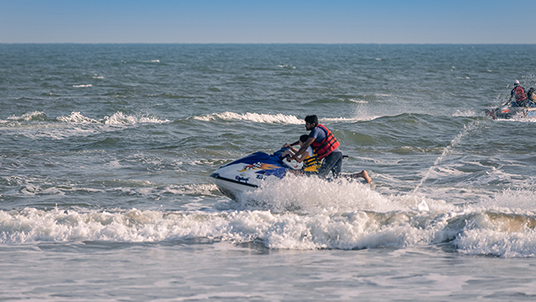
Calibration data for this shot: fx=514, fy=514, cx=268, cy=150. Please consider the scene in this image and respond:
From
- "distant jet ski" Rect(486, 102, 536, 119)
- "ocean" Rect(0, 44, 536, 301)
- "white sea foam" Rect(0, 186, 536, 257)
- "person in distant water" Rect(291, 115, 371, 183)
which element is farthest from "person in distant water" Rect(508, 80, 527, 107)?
"person in distant water" Rect(291, 115, 371, 183)

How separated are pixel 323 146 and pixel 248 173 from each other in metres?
1.30

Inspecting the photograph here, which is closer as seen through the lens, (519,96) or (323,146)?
(323,146)

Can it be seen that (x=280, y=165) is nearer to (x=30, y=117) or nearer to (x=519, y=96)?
(x=30, y=117)

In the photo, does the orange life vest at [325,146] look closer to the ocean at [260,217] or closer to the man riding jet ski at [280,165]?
the man riding jet ski at [280,165]

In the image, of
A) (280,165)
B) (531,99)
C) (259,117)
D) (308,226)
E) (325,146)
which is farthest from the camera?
(259,117)

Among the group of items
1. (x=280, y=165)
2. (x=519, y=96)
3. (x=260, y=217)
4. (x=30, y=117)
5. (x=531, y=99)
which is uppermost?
Result: (x=519, y=96)

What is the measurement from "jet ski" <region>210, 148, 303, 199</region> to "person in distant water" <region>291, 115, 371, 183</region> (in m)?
0.39

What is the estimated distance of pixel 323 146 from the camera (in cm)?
834

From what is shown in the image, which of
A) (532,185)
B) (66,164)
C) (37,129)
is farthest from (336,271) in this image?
(37,129)

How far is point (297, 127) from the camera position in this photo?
62.3 ft

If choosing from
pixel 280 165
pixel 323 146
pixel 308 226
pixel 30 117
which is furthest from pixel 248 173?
pixel 30 117

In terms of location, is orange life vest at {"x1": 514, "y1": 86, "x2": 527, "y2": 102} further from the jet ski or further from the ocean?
the jet ski

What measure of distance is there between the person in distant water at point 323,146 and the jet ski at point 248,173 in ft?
1.27

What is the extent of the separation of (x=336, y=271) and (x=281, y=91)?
86.6 feet
